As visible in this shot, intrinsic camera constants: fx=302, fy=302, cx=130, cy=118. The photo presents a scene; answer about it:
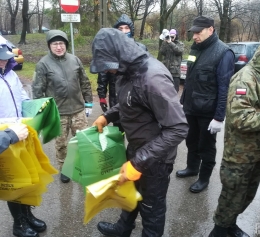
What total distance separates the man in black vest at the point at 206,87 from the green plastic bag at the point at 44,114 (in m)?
1.52

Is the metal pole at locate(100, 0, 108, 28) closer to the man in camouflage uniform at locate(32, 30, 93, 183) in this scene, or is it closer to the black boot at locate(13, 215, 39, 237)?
the man in camouflage uniform at locate(32, 30, 93, 183)

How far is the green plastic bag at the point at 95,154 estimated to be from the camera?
2.18 metres

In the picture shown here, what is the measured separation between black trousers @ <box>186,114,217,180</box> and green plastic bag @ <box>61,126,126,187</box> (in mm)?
1288

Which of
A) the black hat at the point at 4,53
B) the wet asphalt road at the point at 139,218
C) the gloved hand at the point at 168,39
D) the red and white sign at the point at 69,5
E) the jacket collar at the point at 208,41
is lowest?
the wet asphalt road at the point at 139,218

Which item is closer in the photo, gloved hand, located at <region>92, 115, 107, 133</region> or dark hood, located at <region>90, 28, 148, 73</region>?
dark hood, located at <region>90, 28, 148, 73</region>

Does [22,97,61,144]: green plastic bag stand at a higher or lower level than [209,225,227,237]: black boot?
higher

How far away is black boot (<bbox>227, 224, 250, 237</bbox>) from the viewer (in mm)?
2627

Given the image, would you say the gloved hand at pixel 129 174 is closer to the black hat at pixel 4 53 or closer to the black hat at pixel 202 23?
the black hat at pixel 4 53

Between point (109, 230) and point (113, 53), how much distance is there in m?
1.60

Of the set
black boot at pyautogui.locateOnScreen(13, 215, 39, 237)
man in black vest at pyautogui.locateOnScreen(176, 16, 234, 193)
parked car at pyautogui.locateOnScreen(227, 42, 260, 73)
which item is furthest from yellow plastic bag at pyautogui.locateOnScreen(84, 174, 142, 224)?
parked car at pyautogui.locateOnScreen(227, 42, 260, 73)

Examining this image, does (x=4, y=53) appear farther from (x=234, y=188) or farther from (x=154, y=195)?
(x=234, y=188)

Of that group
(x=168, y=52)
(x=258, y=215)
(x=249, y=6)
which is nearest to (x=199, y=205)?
(x=258, y=215)

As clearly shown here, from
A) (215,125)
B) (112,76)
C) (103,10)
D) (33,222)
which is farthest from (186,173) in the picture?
(103,10)

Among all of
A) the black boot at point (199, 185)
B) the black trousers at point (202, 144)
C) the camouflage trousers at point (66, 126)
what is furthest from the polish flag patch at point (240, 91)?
the camouflage trousers at point (66, 126)
